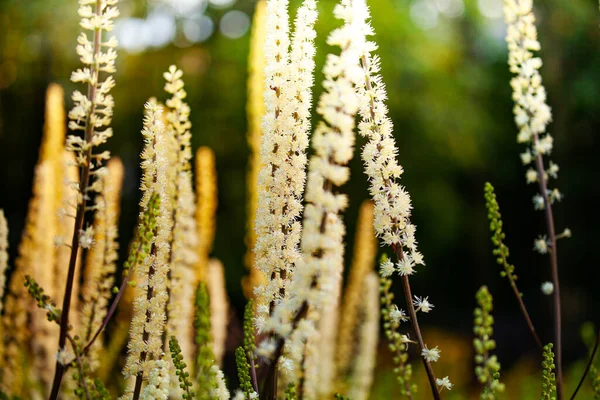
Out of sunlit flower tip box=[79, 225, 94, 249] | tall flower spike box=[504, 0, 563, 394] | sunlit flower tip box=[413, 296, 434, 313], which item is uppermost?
tall flower spike box=[504, 0, 563, 394]

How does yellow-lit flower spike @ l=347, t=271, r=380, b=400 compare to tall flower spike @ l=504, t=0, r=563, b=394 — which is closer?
tall flower spike @ l=504, t=0, r=563, b=394

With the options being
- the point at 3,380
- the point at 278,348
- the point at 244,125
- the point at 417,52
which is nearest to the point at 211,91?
the point at 244,125

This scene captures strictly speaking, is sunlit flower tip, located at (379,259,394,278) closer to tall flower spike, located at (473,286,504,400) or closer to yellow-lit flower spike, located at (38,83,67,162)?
tall flower spike, located at (473,286,504,400)

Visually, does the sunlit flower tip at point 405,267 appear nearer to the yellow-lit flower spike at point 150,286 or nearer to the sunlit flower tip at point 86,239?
the yellow-lit flower spike at point 150,286

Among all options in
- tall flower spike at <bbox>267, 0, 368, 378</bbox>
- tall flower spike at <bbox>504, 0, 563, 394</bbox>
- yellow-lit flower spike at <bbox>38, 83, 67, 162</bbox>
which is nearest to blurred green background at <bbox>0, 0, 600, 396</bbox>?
yellow-lit flower spike at <bbox>38, 83, 67, 162</bbox>

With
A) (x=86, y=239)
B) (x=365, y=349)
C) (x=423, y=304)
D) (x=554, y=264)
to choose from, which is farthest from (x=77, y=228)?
(x=365, y=349)

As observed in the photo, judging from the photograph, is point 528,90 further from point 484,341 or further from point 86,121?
point 86,121
